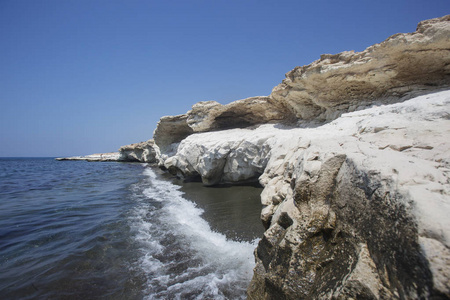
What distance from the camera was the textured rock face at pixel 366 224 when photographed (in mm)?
1482

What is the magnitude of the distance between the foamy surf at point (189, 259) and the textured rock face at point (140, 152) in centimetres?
2554

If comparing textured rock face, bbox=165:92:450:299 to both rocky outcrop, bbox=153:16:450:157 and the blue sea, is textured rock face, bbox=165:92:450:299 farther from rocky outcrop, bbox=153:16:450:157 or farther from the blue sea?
rocky outcrop, bbox=153:16:450:157

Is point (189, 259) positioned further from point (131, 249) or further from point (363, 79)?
point (363, 79)

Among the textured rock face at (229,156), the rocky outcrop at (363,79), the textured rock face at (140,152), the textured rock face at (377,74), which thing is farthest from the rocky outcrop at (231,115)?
the textured rock face at (140,152)

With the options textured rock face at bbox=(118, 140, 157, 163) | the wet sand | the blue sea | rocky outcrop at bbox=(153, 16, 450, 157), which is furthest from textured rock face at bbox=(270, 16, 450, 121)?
textured rock face at bbox=(118, 140, 157, 163)

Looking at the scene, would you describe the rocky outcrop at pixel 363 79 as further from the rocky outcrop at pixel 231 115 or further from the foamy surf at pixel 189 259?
the foamy surf at pixel 189 259

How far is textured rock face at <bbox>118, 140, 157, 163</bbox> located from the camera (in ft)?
110

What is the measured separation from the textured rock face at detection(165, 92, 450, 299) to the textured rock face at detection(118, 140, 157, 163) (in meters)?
29.5

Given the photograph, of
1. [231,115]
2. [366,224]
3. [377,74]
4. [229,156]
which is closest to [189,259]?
[366,224]

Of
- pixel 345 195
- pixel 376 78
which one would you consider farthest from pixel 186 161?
pixel 345 195

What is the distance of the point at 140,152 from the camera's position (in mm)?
39125

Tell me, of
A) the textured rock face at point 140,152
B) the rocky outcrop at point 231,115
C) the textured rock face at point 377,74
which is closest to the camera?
the textured rock face at point 377,74

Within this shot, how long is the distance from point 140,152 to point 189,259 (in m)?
37.6

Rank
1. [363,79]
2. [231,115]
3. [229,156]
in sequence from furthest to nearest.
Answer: [231,115] < [229,156] < [363,79]
